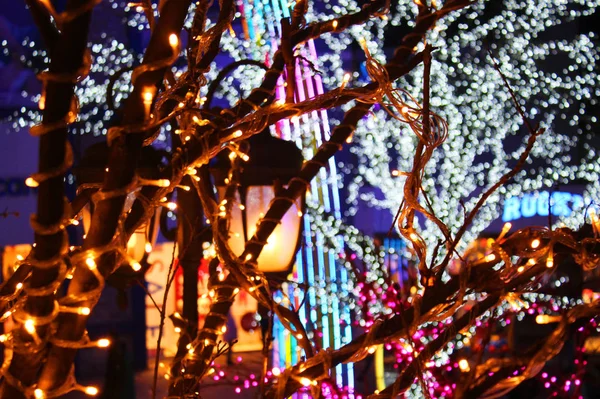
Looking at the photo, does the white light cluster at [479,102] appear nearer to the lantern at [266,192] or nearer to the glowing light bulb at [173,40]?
the lantern at [266,192]

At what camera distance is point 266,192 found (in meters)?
2.85

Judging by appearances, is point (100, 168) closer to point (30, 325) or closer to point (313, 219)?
point (30, 325)

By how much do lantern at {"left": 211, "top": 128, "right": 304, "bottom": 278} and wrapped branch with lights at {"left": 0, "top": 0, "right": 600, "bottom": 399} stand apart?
2.70 ft

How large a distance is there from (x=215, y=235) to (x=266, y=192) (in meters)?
1.38

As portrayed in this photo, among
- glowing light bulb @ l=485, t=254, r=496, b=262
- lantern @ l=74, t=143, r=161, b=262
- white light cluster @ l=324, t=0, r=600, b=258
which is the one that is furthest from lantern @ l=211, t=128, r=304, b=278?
white light cluster @ l=324, t=0, r=600, b=258

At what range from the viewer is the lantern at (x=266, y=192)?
273cm

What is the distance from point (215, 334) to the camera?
1.85 meters

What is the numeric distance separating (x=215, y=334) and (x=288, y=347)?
510 centimetres

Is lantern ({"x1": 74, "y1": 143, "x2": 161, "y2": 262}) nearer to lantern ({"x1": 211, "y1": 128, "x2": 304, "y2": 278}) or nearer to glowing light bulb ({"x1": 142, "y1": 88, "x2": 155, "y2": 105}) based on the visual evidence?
lantern ({"x1": 211, "y1": 128, "x2": 304, "y2": 278})

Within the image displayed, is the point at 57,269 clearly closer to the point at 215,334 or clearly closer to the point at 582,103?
the point at 215,334

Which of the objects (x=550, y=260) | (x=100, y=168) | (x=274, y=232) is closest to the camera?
(x=550, y=260)

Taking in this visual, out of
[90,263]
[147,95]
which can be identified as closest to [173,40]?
[147,95]

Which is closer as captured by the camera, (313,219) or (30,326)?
(30,326)

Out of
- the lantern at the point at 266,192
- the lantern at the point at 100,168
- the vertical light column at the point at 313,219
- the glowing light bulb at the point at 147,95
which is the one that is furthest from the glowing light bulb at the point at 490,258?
the vertical light column at the point at 313,219
